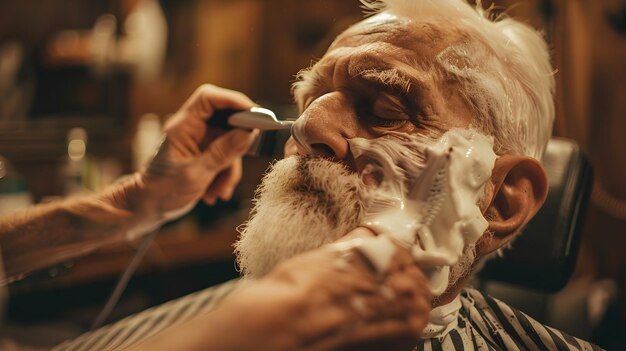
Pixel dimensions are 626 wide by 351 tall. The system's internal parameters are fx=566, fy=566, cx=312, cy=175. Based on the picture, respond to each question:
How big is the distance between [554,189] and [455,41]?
0.55 metres

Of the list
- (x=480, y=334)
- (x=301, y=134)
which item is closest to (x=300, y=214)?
(x=301, y=134)

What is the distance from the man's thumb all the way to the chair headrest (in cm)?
75

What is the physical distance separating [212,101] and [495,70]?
0.70 metres

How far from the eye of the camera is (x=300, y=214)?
974 millimetres

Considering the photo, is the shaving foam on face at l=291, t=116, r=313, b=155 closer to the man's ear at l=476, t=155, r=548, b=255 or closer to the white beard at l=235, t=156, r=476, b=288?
the white beard at l=235, t=156, r=476, b=288

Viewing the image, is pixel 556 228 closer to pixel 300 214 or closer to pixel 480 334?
pixel 480 334

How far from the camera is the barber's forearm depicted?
144 centimetres

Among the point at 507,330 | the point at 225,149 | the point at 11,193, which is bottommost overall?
the point at 507,330

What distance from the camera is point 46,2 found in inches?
107

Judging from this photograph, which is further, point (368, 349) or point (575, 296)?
point (575, 296)

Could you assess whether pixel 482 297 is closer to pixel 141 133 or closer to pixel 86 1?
pixel 141 133

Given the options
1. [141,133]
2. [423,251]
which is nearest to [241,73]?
[141,133]

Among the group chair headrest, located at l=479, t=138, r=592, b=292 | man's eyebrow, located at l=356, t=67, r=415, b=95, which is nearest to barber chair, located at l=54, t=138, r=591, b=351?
chair headrest, located at l=479, t=138, r=592, b=292

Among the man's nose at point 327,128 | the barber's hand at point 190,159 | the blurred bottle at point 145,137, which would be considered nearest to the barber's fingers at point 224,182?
the barber's hand at point 190,159
